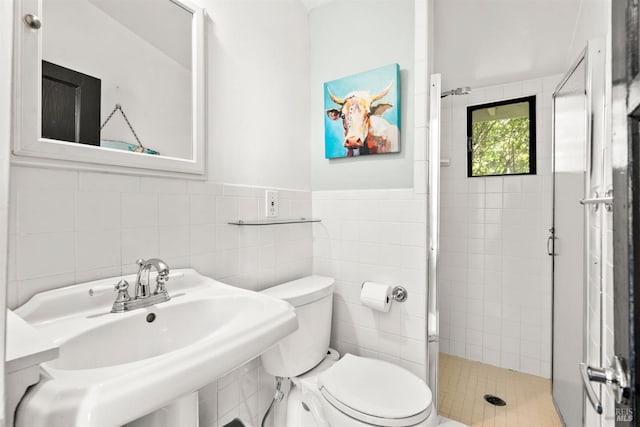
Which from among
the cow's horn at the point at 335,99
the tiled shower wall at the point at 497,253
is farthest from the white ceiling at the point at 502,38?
the cow's horn at the point at 335,99

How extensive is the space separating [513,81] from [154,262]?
262 centimetres

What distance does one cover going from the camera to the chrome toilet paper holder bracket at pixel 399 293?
1.48m

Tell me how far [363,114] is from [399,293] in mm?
972

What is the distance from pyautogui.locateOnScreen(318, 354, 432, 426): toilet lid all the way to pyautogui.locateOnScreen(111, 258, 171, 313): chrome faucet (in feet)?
2.41

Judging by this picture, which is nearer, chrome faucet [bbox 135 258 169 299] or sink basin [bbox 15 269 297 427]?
sink basin [bbox 15 269 297 427]

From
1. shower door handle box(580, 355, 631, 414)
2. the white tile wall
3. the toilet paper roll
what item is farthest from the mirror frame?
shower door handle box(580, 355, 631, 414)

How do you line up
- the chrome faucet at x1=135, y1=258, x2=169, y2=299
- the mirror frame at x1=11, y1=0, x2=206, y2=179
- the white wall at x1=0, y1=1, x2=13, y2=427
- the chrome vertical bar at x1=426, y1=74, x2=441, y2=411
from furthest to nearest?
the chrome vertical bar at x1=426, y1=74, x2=441, y2=411, the chrome faucet at x1=135, y1=258, x2=169, y2=299, the mirror frame at x1=11, y1=0, x2=206, y2=179, the white wall at x1=0, y1=1, x2=13, y2=427

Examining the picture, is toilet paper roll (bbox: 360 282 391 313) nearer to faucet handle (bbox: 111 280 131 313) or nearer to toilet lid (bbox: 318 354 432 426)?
toilet lid (bbox: 318 354 432 426)

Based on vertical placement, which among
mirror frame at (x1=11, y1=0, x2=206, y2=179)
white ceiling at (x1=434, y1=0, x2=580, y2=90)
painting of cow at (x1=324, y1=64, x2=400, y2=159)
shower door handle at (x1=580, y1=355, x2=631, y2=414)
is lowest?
shower door handle at (x1=580, y1=355, x2=631, y2=414)

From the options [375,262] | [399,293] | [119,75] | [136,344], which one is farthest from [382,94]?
[136,344]

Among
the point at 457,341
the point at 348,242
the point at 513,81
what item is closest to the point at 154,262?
the point at 348,242

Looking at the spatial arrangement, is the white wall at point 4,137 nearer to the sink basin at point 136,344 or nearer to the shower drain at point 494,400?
the sink basin at point 136,344

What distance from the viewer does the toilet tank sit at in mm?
1301

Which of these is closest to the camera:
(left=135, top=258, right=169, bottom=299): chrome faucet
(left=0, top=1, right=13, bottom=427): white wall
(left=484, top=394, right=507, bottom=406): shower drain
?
(left=0, top=1, right=13, bottom=427): white wall
